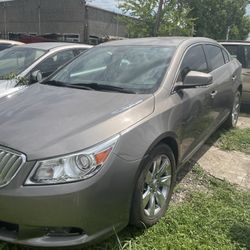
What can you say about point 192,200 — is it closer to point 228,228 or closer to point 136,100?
point 228,228

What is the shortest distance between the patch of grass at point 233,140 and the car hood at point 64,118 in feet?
8.83

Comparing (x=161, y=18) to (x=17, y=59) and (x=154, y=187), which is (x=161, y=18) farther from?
(x=154, y=187)

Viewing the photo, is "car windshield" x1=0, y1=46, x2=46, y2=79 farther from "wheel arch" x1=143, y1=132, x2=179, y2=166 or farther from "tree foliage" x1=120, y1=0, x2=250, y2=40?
"tree foliage" x1=120, y1=0, x2=250, y2=40

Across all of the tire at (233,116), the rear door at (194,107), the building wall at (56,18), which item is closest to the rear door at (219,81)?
the rear door at (194,107)

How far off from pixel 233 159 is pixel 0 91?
3.48 m

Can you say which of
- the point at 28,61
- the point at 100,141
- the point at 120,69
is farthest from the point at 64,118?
the point at 28,61

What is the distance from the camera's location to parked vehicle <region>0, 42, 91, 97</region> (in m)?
6.11

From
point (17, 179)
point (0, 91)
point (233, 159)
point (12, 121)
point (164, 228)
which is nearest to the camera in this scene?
point (17, 179)

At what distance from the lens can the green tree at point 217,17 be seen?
32.2 metres

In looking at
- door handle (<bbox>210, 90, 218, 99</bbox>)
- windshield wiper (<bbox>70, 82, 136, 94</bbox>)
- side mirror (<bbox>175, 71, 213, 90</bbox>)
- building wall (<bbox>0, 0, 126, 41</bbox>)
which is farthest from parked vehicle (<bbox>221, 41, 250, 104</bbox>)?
building wall (<bbox>0, 0, 126, 41</bbox>)

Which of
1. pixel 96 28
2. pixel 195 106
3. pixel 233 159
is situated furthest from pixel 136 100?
pixel 96 28

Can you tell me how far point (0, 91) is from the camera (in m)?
5.81

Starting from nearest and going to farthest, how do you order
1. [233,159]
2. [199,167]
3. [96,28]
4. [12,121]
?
1. [12,121]
2. [199,167]
3. [233,159]
4. [96,28]

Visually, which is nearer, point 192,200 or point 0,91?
point 192,200
